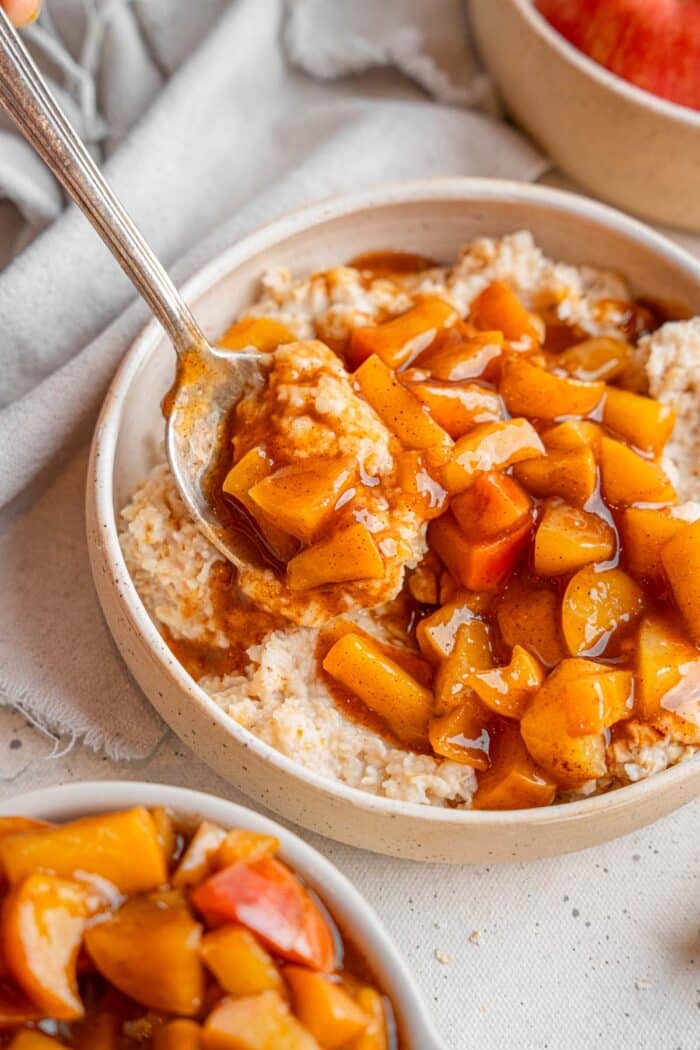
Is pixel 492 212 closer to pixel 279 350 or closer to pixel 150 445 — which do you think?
pixel 279 350

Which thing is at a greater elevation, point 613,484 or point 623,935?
point 613,484

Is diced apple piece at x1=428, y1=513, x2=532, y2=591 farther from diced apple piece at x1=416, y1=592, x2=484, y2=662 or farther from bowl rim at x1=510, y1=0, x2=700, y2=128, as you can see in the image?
bowl rim at x1=510, y1=0, x2=700, y2=128

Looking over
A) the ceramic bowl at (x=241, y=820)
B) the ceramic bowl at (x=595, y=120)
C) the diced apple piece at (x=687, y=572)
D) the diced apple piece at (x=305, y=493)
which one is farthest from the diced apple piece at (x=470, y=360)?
the ceramic bowl at (x=241, y=820)

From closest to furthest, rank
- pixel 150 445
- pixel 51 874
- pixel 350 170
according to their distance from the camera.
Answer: pixel 51 874 < pixel 150 445 < pixel 350 170

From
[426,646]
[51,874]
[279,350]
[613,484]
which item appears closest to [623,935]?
[426,646]

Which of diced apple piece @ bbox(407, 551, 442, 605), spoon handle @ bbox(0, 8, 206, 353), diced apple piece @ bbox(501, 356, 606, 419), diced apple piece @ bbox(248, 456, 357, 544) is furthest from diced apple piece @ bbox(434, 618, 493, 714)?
spoon handle @ bbox(0, 8, 206, 353)
